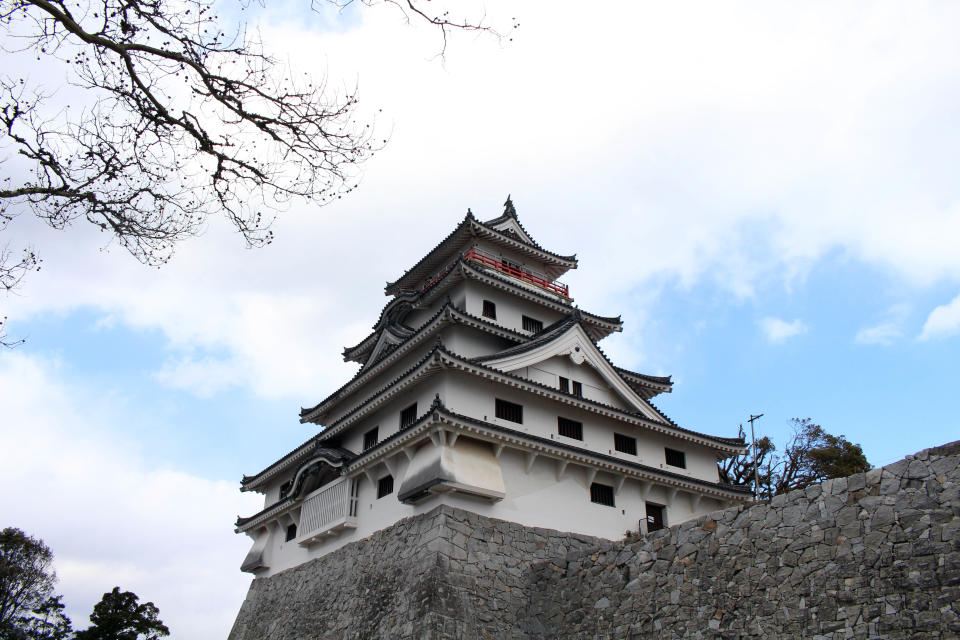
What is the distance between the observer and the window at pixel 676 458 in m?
23.2

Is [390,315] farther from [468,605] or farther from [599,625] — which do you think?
[599,625]

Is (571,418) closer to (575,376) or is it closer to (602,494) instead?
(575,376)

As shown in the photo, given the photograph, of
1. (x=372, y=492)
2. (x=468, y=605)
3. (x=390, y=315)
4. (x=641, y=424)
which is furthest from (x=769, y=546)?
(x=390, y=315)

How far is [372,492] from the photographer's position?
822 inches

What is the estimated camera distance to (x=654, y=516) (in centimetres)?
2164

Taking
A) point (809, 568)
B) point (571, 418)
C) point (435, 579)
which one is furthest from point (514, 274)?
point (809, 568)

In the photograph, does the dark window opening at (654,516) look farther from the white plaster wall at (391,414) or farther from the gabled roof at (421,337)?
the white plaster wall at (391,414)

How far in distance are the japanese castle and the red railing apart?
0.09 meters

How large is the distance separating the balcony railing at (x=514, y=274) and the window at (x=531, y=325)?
1.77m

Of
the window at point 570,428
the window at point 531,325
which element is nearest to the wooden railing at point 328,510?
the window at point 570,428

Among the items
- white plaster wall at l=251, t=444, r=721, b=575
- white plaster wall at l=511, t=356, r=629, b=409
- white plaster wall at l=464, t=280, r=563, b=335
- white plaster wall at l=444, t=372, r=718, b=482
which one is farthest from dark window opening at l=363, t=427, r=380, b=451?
white plaster wall at l=464, t=280, r=563, b=335

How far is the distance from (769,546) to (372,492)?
1184 cm

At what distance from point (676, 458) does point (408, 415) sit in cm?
904

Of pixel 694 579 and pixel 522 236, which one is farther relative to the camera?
pixel 522 236
